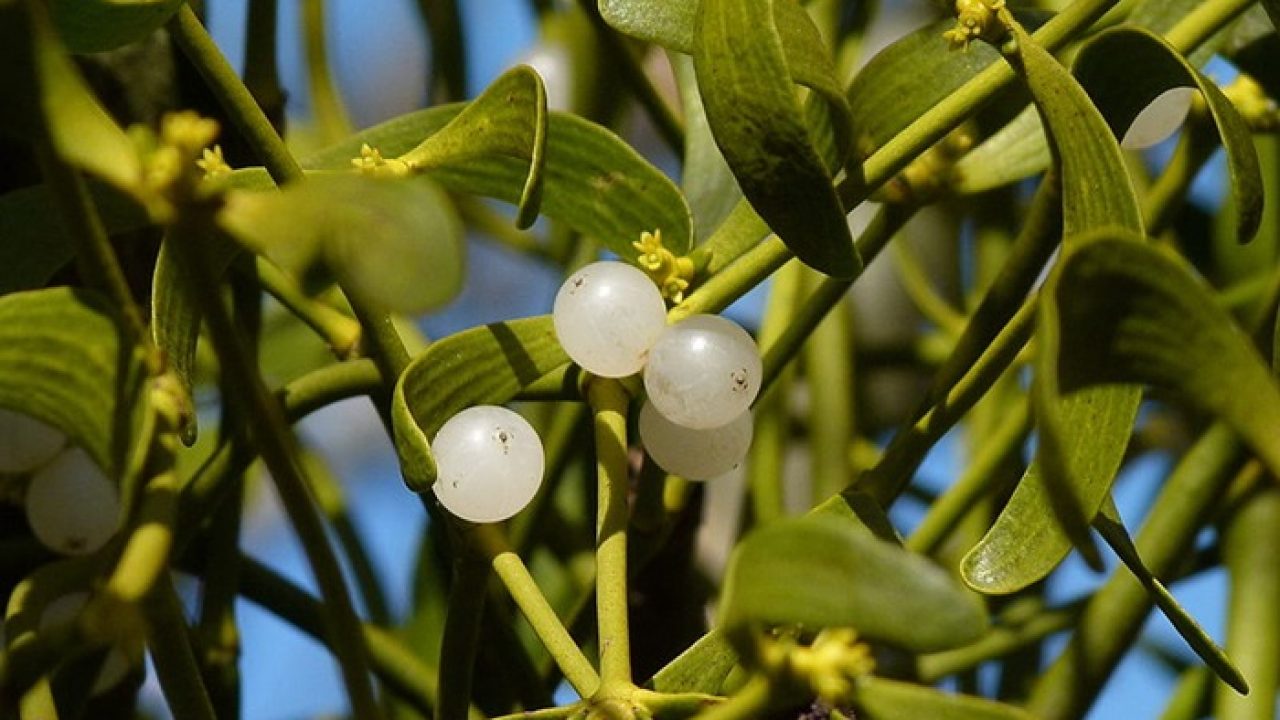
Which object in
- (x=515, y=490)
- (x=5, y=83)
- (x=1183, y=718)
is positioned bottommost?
(x=1183, y=718)

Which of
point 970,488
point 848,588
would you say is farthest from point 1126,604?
point 848,588

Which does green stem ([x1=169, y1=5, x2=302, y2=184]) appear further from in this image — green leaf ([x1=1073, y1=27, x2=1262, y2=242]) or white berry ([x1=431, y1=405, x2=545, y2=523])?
green leaf ([x1=1073, y1=27, x2=1262, y2=242])

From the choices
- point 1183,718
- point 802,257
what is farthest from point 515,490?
point 1183,718

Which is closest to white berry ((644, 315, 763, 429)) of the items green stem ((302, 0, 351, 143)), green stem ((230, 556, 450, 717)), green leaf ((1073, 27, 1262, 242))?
green leaf ((1073, 27, 1262, 242))

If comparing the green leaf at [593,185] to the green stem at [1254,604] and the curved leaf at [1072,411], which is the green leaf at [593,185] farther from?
the green stem at [1254,604]

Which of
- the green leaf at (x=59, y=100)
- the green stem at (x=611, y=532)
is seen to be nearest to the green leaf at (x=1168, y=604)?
the green stem at (x=611, y=532)

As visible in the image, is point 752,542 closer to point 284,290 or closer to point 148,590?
point 148,590

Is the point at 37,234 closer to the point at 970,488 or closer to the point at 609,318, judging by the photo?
the point at 609,318
